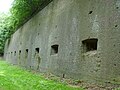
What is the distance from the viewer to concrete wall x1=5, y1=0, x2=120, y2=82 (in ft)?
22.4

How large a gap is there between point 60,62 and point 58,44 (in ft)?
2.73

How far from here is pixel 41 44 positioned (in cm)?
1297

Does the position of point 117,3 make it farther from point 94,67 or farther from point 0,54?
point 0,54

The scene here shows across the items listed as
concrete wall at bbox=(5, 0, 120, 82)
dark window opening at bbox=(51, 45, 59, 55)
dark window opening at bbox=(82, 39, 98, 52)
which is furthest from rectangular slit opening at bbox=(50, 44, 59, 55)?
dark window opening at bbox=(82, 39, 98, 52)

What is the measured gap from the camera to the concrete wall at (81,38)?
6812 millimetres

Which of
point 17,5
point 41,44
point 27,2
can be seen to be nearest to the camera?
point 41,44

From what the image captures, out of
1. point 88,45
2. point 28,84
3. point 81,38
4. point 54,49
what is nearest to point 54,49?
point 54,49

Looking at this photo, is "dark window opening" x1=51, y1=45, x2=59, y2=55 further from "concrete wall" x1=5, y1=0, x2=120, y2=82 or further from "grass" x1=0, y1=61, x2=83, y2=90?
"grass" x1=0, y1=61, x2=83, y2=90

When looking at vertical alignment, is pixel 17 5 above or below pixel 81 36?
above

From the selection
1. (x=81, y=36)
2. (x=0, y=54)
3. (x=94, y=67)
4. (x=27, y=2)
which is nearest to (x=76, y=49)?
(x=81, y=36)

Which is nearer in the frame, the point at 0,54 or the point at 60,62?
the point at 60,62

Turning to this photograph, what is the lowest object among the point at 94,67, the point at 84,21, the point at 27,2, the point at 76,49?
the point at 94,67

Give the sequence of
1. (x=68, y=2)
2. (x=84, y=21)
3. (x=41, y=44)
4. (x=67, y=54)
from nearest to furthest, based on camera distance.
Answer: (x=84, y=21) < (x=67, y=54) < (x=68, y=2) < (x=41, y=44)

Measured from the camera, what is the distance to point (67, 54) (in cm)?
935
